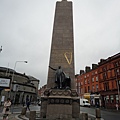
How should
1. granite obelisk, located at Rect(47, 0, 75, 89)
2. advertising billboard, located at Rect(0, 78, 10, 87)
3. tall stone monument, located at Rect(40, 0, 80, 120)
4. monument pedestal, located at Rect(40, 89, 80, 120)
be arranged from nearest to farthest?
monument pedestal, located at Rect(40, 89, 80, 120), tall stone monument, located at Rect(40, 0, 80, 120), granite obelisk, located at Rect(47, 0, 75, 89), advertising billboard, located at Rect(0, 78, 10, 87)

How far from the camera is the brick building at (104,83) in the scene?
3912 centimetres

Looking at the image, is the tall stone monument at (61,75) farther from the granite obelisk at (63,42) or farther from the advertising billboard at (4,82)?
the advertising billboard at (4,82)

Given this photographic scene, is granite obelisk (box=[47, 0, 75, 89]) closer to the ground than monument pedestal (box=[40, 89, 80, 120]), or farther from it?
farther from it

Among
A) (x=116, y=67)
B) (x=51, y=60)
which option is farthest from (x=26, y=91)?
(x=51, y=60)

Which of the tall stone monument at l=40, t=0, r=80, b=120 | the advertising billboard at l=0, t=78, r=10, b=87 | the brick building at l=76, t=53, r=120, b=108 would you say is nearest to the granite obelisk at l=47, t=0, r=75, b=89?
the tall stone monument at l=40, t=0, r=80, b=120

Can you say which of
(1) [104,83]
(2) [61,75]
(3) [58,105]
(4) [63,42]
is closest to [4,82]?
(4) [63,42]

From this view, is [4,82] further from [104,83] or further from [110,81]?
[104,83]

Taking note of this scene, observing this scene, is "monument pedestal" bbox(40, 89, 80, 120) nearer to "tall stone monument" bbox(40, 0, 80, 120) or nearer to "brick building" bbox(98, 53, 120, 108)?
"tall stone monument" bbox(40, 0, 80, 120)

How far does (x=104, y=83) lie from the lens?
4481cm

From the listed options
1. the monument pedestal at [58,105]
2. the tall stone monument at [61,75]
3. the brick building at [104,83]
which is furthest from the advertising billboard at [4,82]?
the brick building at [104,83]

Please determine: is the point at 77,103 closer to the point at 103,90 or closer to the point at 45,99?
the point at 45,99

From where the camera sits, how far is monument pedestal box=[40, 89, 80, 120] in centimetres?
1125

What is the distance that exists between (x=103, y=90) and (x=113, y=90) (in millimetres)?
5361

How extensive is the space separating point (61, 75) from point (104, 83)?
3547 centimetres
